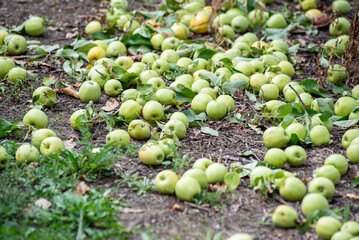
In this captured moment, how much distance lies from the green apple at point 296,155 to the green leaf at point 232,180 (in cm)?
69

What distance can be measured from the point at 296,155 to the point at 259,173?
55 cm

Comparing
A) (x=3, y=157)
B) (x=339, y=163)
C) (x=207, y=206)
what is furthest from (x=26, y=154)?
(x=339, y=163)

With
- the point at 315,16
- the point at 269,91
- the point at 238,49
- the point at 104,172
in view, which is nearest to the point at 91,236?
the point at 104,172

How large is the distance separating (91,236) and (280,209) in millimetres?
1464

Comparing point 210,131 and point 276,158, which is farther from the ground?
point 276,158

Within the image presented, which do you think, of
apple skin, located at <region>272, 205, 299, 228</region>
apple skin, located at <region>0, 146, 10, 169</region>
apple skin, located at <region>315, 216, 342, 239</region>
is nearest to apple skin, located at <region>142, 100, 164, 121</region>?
apple skin, located at <region>0, 146, 10, 169</region>

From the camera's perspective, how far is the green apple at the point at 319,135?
4.52 meters

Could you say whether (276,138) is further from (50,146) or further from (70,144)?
(50,146)

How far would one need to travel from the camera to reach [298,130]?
4535 mm

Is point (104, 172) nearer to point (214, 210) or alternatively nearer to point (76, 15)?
point (214, 210)

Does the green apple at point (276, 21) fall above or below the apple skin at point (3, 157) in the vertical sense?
above

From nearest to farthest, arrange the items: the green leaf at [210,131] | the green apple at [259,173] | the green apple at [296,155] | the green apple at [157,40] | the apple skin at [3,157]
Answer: the green apple at [259,173] → the apple skin at [3,157] → the green apple at [296,155] → the green leaf at [210,131] → the green apple at [157,40]

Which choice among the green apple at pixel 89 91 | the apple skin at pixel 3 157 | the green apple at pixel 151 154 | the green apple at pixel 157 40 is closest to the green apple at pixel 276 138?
the green apple at pixel 151 154

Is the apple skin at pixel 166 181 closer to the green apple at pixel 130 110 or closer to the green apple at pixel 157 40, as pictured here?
the green apple at pixel 130 110
